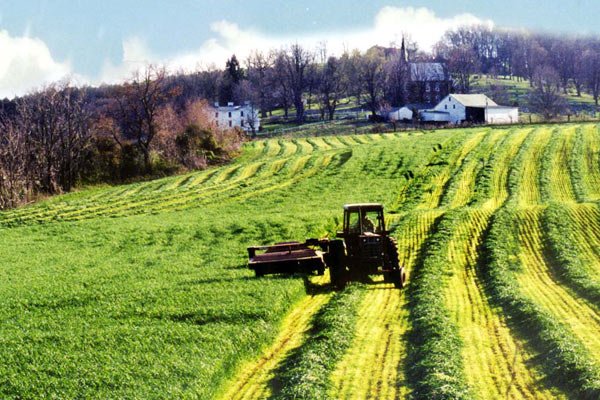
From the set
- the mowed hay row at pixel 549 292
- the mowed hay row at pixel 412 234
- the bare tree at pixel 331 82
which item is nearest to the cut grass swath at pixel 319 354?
the mowed hay row at pixel 549 292

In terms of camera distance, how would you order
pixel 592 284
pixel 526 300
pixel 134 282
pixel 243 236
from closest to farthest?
pixel 526 300 < pixel 592 284 < pixel 134 282 < pixel 243 236

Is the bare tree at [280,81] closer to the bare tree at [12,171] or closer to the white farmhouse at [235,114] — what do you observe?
the white farmhouse at [235,114]

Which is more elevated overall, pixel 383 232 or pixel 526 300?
pixel 383 232

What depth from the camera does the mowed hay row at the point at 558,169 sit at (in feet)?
141

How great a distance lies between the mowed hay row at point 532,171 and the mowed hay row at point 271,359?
73.9ft

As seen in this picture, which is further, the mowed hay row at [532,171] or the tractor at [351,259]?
the mowed hay row at [532,171]

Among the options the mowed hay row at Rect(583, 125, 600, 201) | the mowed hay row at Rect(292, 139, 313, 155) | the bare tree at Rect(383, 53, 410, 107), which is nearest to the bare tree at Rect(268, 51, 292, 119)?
the bare tree at Rect(383, 53, 410, 107)

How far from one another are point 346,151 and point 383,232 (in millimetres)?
40415

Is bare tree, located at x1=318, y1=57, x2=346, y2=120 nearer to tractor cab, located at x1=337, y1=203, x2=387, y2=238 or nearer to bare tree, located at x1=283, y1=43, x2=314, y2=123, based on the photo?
bare tree, located at x1=283, y1=43, x2=314, y2=123

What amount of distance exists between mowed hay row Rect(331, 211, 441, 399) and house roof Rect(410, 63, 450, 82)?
125 metres

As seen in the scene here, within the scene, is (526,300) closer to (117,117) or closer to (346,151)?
(346,151)

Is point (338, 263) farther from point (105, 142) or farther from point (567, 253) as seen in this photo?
point (105, 142)

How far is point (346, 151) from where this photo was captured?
62.7 metres

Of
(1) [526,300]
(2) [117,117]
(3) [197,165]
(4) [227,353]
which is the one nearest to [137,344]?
(4) [227,353]
